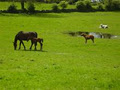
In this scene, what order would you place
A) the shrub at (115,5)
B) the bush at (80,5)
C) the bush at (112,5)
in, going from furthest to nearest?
the shrub at (115,5) → the bush at (112,5) → the bush at (80,5)

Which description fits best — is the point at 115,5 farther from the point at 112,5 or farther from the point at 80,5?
the point at 80,5

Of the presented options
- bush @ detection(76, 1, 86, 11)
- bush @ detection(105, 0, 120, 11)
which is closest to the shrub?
bush @ detection(105, 0, 120, 11)

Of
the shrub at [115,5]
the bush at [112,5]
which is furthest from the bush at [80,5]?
the shrub at [115,5]

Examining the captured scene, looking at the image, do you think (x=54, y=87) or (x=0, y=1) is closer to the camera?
(x=54, y=87)

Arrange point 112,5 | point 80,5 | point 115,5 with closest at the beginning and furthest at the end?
point 80,5, point 112,5, point 115,5

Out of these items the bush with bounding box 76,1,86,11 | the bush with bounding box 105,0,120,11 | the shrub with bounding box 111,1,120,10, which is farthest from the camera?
the shrub with bounding box 111,1,120,10

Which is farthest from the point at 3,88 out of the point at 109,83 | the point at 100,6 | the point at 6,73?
the point at 100,6

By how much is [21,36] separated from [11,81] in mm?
17460

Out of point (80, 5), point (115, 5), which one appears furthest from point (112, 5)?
point (80, 5)

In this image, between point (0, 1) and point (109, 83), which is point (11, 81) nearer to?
point (109, 83)

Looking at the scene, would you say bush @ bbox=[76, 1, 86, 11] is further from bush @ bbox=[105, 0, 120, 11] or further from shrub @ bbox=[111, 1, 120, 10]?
shrub @ bbox=[111, 1, 120, 10]

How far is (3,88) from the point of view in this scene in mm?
13742

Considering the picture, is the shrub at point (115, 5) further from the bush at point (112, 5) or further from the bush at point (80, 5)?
the bush at point (80, 5)

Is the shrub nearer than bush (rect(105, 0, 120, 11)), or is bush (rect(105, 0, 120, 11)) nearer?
bush (rect(105, 0, 120, 11))
